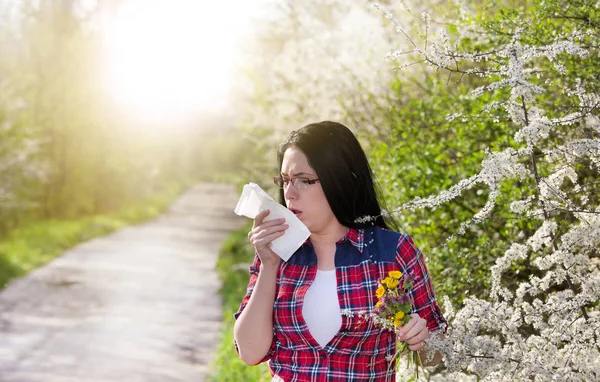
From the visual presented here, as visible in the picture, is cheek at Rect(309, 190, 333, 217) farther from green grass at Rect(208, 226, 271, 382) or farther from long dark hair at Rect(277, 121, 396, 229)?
green grass at Rect(208, 226, 271, 382)

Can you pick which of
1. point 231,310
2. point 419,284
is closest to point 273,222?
point 419,284

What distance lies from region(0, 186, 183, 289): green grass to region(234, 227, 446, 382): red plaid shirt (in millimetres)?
9606

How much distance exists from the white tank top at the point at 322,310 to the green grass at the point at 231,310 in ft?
10.7

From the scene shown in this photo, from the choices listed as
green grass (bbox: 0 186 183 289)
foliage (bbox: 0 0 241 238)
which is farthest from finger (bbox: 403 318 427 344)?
foliage (bbox: 0 0 241 238)

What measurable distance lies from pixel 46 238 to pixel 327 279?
14.0 m

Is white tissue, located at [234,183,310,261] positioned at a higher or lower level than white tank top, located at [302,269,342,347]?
higher

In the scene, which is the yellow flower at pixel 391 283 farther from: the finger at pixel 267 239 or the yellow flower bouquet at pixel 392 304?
the finger at pixel 267 239

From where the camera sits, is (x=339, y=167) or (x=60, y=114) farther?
(x=60, y=114)

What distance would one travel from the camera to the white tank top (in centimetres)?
244

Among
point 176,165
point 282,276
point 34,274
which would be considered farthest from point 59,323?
point 176,165

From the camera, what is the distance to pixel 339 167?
8.45ft

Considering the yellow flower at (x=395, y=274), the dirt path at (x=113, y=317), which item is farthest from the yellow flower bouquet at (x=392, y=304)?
the dirt path at (x=113, y=317)

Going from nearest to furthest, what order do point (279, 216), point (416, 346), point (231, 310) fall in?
point (416, 346)
point (279, 216)
point (231, 310)

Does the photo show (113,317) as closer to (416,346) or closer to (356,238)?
(356,238)
